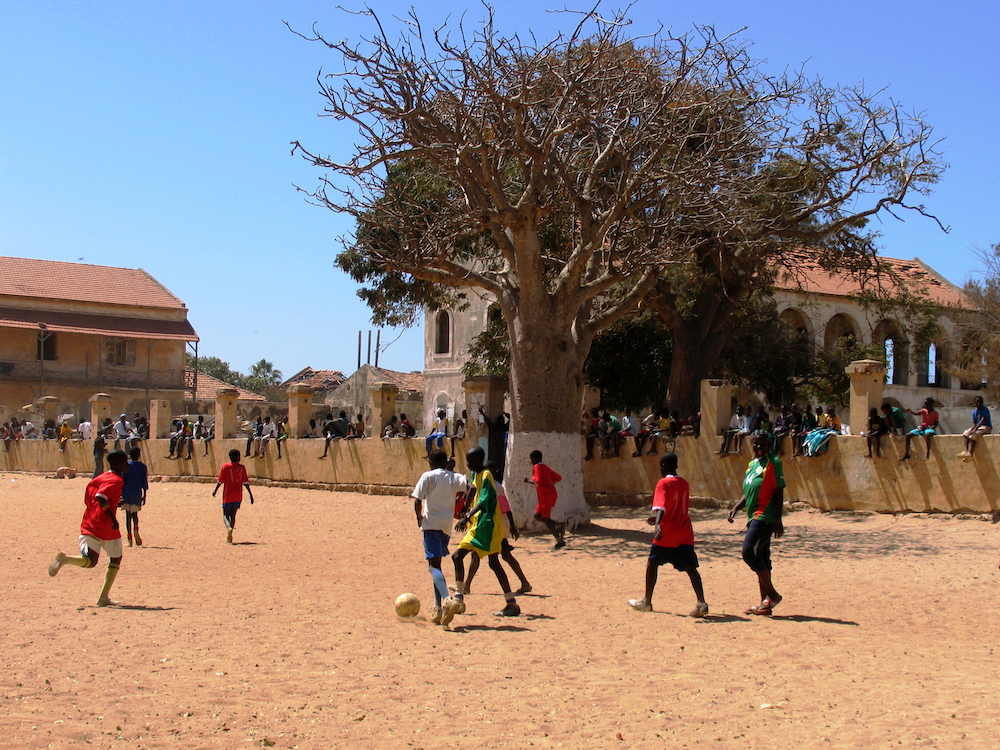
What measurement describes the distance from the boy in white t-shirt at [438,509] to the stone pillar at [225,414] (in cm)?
1987

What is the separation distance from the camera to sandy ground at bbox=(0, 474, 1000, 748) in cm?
561

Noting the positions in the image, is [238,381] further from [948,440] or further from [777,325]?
[948,440]

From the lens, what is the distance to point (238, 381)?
264ft

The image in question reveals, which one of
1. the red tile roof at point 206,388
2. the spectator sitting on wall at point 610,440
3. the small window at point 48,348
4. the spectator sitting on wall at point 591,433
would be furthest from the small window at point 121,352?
the spectator sitting on wall at point 610,440

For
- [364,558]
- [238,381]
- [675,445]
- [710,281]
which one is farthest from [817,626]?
[238,381]

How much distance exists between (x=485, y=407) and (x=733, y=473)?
5.10 metres

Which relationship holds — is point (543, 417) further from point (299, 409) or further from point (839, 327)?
point (839, 327)

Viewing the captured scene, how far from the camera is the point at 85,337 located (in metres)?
45.8

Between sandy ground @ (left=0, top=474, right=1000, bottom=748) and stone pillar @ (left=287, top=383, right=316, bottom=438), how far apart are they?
11540 mm

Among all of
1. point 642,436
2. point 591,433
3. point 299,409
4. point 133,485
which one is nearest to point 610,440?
point 591,433

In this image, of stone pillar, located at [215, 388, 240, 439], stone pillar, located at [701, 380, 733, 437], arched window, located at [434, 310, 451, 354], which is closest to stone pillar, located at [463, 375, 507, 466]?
stone pillar, located at [701, 380, 733, 437]

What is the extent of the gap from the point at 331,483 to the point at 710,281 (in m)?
9.97

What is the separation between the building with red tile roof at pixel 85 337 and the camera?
43969 millimetres

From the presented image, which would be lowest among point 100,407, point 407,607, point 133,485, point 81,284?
point 407,607
